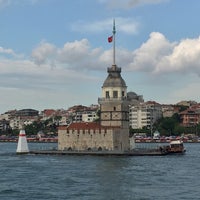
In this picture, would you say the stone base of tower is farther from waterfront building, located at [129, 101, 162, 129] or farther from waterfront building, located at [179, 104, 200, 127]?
waterfront building, located at [129, 101, 162, 129]

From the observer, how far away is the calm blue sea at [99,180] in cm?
4056

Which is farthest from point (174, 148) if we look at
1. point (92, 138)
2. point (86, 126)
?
point (86, 126)

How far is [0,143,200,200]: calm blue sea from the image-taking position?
4056cm

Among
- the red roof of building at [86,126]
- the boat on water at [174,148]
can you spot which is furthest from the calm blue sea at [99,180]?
the boat on water at [174,148]

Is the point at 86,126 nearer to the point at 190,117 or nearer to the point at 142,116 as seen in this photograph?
the point at 190,117

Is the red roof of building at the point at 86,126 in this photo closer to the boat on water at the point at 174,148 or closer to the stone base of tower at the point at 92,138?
the stone base of tower at the point at 92,138

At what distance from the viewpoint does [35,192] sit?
4188cm

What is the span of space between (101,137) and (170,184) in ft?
111

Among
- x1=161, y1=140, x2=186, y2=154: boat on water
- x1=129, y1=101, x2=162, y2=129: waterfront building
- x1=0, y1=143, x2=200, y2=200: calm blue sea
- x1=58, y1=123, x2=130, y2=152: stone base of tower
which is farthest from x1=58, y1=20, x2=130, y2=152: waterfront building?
x1=129, y1=101, x2=162, y2=129: waterfront building

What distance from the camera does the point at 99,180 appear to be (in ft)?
160

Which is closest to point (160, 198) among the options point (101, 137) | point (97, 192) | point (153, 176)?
point (97, 192)

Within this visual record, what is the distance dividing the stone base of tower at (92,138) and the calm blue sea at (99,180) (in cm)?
1038

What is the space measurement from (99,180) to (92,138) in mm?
31481

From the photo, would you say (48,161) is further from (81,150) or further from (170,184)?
(170,184)
